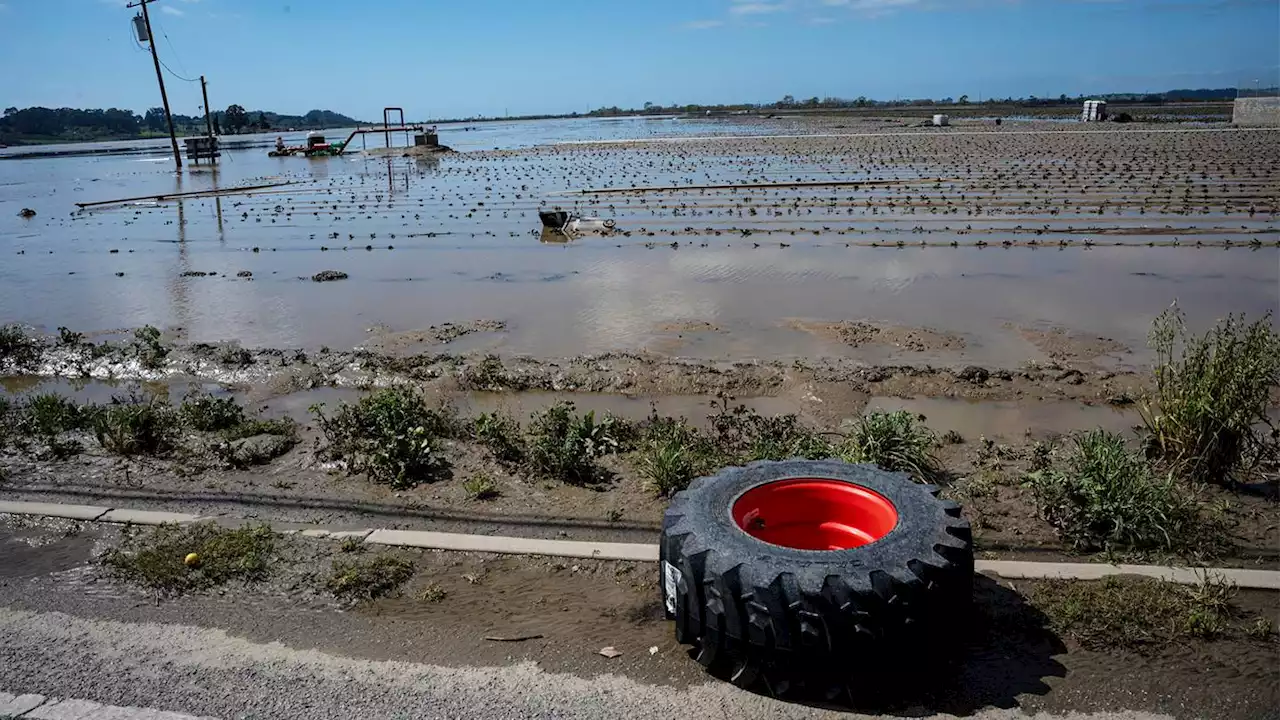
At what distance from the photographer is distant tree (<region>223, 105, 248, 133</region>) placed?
372ft

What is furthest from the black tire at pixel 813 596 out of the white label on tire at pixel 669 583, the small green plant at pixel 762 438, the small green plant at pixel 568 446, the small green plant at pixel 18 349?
the small green plant at pixel 18 349

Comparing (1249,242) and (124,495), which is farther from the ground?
(1249,242)

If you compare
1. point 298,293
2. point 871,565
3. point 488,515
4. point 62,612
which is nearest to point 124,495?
point 62,612

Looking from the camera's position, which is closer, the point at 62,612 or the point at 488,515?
the point at 62,612

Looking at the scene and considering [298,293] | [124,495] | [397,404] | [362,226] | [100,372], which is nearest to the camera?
[124,495]

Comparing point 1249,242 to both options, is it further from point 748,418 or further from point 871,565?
point 871,565

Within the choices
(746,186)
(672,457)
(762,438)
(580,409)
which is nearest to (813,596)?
(672,457)

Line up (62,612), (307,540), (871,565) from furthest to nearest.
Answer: (307,540) < (62,612) < (871,565)

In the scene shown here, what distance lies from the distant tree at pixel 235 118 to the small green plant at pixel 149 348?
116 meters

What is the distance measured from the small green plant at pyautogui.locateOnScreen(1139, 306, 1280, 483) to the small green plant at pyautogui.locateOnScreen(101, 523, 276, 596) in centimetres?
612

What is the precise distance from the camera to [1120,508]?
5.12 metres

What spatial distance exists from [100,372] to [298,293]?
434cm

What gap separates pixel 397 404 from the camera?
7047 mm

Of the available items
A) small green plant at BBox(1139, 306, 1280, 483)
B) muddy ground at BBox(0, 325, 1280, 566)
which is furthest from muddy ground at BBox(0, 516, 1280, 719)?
small green plant at BBox(1139, 306, 1280, 483)
